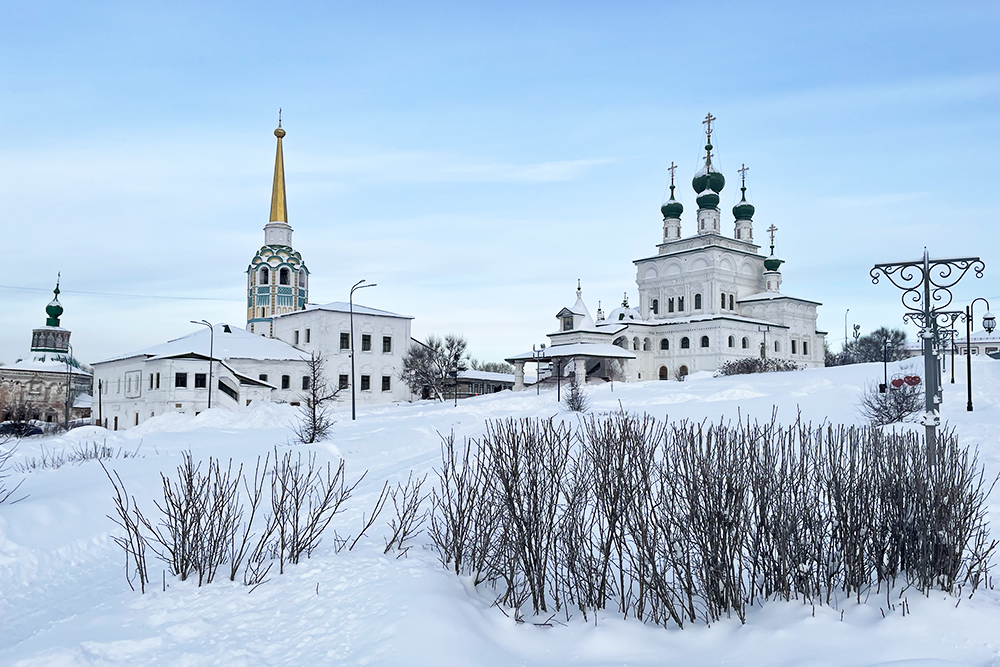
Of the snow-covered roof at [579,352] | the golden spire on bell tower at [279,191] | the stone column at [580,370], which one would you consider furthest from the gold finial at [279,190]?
Result: the stone column at [580,370]

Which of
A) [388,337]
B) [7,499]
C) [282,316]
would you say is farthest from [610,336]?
[7,499]

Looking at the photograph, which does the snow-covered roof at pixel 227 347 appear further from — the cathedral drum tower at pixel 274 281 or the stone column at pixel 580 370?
the stone column at pixel 580 370

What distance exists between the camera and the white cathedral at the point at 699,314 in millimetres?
53062

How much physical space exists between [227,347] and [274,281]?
12.3 metres

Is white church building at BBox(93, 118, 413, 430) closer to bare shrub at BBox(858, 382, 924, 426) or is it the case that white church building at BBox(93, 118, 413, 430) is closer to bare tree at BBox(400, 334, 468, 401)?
bare tree at BBox(400, 334, 468, 401)

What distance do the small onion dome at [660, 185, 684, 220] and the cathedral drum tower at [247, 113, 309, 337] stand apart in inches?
1166

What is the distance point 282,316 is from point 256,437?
90.9 ft

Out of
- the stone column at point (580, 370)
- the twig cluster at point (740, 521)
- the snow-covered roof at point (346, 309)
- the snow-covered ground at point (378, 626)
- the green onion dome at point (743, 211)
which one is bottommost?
the snow-covered ground at point (378, 626)

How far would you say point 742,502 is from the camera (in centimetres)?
690

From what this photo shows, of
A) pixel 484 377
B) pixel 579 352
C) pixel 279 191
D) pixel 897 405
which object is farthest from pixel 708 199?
pixel 897 405

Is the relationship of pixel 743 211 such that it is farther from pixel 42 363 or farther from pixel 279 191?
pixel 42 363

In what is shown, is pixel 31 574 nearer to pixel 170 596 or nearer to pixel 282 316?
pixel 170 596

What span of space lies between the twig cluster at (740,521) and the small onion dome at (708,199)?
54.1m

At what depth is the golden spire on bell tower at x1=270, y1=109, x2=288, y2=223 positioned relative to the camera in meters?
57.1
